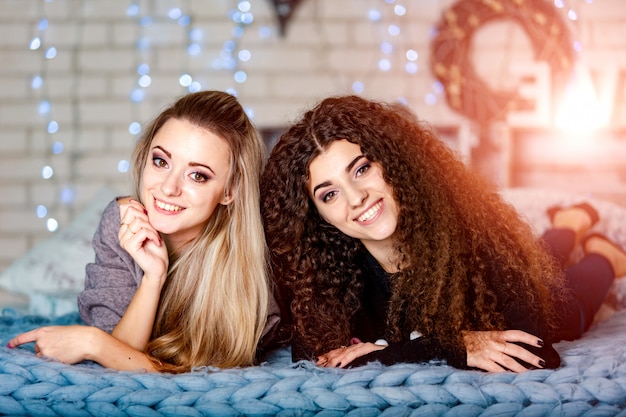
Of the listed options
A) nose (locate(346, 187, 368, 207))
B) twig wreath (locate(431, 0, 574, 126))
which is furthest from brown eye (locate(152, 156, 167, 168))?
twig wreath (locate(431, 0, 574, 126))

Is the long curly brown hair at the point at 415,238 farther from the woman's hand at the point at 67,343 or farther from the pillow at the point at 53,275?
the pillow at the point at 53,275

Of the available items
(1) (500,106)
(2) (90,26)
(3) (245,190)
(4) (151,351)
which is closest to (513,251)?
(3) (245,190)

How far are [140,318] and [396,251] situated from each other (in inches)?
25.3

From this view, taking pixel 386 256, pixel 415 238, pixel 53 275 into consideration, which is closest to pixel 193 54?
pixel 53 275

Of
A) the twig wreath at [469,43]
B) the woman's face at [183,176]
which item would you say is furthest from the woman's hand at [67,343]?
the twig wreath at [469,43]

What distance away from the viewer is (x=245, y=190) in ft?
6.03

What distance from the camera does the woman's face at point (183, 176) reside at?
174 cm

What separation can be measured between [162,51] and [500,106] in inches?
65.7

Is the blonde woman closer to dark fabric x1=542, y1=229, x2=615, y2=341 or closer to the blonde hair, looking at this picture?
the blonde hair

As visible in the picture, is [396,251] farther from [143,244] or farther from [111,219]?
[111,219]

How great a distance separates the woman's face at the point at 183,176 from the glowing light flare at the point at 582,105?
2.15 meters

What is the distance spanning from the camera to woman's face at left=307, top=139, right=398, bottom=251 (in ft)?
5.50

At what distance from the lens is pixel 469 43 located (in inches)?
133

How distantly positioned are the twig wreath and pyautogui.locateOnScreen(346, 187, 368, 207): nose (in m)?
1.86
